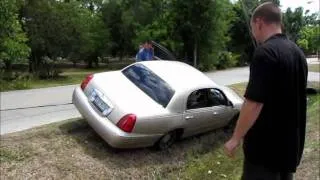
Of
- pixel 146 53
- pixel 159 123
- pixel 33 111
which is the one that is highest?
pixel 159 123

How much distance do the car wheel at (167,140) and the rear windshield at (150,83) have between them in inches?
20.4

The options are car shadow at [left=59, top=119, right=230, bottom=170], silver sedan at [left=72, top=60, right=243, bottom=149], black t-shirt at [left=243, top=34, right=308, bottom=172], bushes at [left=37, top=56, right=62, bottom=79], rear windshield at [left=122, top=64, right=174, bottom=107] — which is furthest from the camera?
bushes at [left=37, top=56, right=62, bottom=79]

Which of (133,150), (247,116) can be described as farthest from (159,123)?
(247,116)

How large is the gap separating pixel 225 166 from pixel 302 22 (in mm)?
11625

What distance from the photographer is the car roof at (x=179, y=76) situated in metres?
8.08

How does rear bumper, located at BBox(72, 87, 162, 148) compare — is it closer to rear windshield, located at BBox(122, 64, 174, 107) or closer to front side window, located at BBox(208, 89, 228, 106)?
rear windshield, located at BBox(122, 64, 174, 107)

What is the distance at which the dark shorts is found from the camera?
12.2 ft

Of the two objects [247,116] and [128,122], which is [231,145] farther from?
[128,122]

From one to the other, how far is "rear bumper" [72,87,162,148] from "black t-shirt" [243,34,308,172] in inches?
139

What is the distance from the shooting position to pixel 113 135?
7.09 m

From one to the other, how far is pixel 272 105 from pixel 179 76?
16.2 feet

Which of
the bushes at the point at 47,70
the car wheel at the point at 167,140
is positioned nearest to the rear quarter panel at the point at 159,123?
the car wheel at the point at 167,140

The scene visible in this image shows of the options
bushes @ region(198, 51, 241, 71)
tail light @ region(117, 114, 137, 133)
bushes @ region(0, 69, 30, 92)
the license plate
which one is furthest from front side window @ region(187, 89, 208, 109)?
bushes @ region(198, 51, 241, 71)

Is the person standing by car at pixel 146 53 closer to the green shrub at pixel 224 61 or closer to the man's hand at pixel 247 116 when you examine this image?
the man's hand at pixel 247 116
